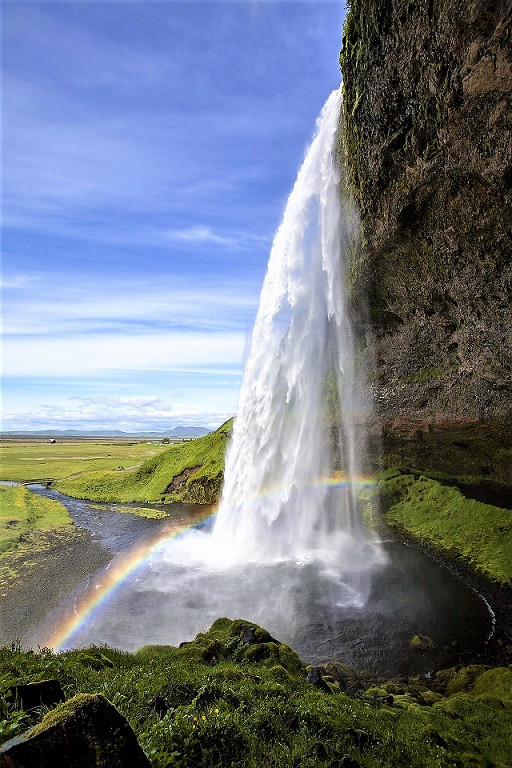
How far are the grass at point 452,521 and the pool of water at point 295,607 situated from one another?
2.23 metres

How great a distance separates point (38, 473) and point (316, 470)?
51.6m

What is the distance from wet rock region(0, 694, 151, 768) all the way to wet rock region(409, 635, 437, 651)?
1404 cm

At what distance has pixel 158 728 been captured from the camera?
6.33 metres

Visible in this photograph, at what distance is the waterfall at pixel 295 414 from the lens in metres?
26.7

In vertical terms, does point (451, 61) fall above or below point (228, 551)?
above

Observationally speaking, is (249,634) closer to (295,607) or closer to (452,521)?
(295,607)

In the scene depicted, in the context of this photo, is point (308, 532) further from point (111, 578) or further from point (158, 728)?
point (158, 728)

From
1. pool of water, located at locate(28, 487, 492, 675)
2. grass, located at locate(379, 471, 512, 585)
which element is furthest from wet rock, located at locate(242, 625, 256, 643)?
grass, located at locate(379, 471, 512, 585)

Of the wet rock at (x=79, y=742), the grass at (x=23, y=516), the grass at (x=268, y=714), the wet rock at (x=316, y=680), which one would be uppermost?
the wet rock at (x=79, y=742)

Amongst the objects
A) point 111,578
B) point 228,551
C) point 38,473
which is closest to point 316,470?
point 228,551

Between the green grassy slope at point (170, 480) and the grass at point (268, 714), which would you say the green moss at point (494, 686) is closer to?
the grass at point (268, 714)

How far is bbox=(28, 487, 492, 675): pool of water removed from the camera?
1570cm

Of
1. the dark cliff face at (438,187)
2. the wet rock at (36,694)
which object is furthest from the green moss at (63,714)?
the dark cliff face at (438,187)

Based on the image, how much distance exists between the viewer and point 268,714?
7672 millimetres
